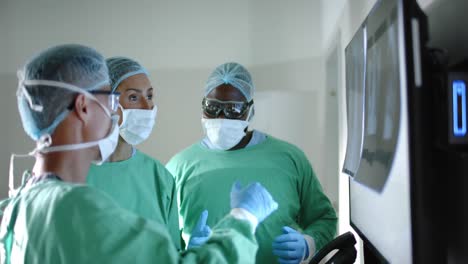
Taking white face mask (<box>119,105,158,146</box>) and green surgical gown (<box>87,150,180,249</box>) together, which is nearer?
green surgical gown (<box>87,150,180,249</box>)

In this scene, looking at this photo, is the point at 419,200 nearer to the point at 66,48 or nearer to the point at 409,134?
the point at 409,134

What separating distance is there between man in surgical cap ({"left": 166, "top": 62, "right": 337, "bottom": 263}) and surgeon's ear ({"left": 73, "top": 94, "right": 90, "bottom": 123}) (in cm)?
81

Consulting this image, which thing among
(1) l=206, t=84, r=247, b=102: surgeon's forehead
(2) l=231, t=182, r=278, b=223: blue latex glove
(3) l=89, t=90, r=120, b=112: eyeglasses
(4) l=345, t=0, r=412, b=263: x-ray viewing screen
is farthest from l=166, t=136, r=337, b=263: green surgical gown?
(3) l=89, t=90, r=120, b=112: eyeglasses

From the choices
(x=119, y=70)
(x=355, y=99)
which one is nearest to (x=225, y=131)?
(x=119, y=70)

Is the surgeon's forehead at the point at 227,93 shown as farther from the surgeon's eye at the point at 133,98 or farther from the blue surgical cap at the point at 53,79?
the blue surgical cap at the point at 53,79

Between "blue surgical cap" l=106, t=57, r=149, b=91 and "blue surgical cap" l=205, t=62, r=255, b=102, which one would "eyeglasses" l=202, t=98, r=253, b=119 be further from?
"blue surgical cap" l=106, t=57, r=149, b=91

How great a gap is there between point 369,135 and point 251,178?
751 millimetres

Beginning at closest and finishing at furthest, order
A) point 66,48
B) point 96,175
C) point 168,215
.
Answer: point 66,48 → point 96,175 → point 168,215

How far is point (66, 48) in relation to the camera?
101 cm

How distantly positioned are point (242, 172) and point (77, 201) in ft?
3.24

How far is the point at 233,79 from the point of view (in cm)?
177

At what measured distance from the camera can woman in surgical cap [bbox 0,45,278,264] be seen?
0.81 m

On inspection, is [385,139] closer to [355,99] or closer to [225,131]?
[355,99]

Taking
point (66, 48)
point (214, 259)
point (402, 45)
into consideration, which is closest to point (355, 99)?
point (402, 45)
